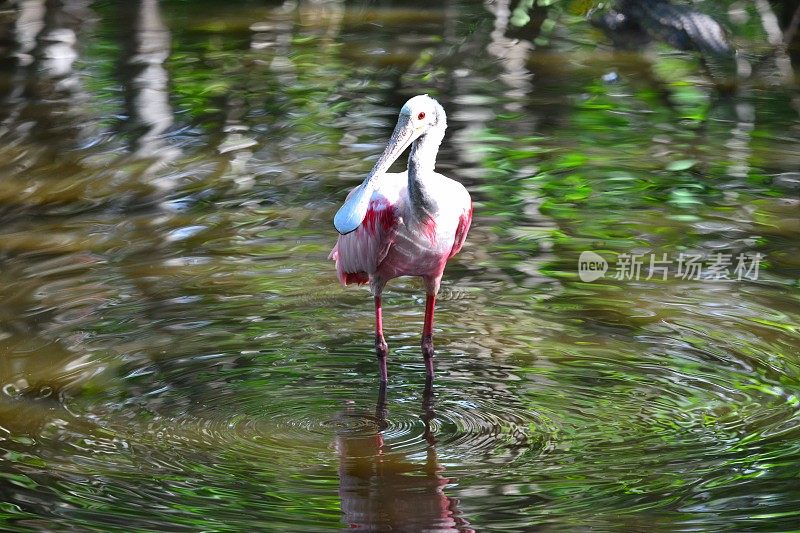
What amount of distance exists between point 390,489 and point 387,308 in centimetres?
216

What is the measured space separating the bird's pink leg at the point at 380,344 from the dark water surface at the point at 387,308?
3.3 inches

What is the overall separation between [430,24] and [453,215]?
27.6 ft

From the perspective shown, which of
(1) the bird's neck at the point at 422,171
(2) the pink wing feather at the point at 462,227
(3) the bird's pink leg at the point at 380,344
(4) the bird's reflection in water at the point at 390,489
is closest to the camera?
(4) the bird's reflection in water at the point at 390,489

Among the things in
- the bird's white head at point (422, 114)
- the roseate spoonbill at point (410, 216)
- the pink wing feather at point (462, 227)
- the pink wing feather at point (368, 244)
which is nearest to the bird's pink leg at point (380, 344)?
the roseate spoonbill at point (410, 216)

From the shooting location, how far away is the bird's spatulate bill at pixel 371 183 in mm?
6137

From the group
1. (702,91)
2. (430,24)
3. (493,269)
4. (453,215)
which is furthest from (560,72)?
(453,215)

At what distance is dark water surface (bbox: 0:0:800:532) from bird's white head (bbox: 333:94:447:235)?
0.68 m

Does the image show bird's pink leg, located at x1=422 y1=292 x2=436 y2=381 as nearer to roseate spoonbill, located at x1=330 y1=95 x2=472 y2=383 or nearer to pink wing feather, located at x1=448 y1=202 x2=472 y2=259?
roseate spoonbill, located at x1=330 y1=95 x2=472 y2=383

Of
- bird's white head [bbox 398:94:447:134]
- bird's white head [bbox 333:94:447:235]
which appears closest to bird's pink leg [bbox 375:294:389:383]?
bird's white head [bbox 333:94:447:235]

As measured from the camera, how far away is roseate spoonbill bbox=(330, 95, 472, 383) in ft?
20.1

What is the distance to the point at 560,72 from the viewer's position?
12133 mm

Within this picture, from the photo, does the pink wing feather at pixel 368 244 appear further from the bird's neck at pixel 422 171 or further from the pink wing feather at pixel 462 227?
the pink wing feather at pixel 462 227

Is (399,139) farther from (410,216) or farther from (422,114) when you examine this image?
(410,216)

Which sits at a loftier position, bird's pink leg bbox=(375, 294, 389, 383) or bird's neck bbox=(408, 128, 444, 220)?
bird's neck bbox=(408, 128, 444, 220)
